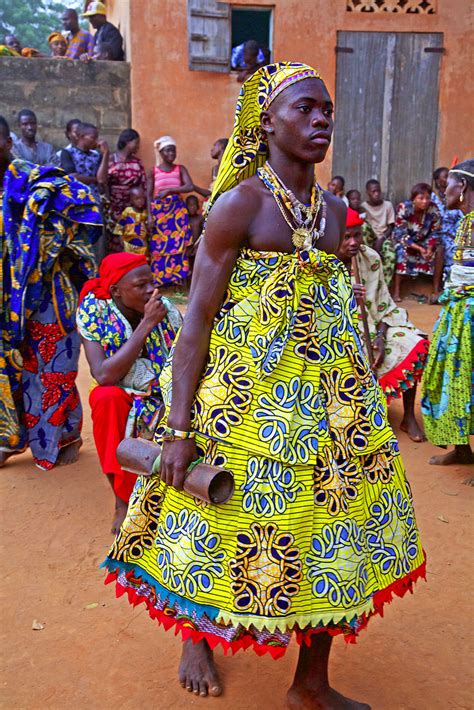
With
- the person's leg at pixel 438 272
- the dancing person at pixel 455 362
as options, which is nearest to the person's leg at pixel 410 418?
the dancing person at pixel 455 362

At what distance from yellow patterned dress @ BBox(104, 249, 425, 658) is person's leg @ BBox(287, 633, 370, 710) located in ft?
0.78

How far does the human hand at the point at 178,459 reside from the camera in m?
1.99

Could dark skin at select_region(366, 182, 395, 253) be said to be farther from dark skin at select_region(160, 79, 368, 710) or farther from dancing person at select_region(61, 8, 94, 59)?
dark skin at select_region(160, 79, 368, 710)

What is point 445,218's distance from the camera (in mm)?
9695

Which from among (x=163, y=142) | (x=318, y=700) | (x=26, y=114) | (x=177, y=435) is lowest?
(x=318, y=700)

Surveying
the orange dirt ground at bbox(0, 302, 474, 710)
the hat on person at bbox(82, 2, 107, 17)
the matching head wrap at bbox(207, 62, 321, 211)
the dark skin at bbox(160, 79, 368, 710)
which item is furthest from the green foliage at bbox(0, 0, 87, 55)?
the dark skin at bbox(160, 79, 368, 710)

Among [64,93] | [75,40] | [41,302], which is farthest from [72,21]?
[41,302]

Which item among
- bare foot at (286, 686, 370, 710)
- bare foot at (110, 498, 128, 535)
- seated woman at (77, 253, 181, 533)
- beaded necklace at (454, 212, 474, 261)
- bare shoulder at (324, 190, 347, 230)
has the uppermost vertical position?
bare shoulder at (324, 190, 347, 230)

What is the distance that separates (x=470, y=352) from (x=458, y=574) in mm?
1505

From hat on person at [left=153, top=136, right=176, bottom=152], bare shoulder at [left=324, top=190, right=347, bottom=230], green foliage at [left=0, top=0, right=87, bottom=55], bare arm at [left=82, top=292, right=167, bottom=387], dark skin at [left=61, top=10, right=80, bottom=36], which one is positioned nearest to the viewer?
bare shoulder at [left=324, top=190, right=347, bottom=230]

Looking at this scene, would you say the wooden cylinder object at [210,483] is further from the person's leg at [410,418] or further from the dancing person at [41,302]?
the person's leg at [410,418]

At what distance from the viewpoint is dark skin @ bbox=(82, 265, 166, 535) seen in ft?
11.0

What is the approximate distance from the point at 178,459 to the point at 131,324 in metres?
1.65

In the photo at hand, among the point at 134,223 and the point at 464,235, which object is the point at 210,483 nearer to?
the point at 464,235
